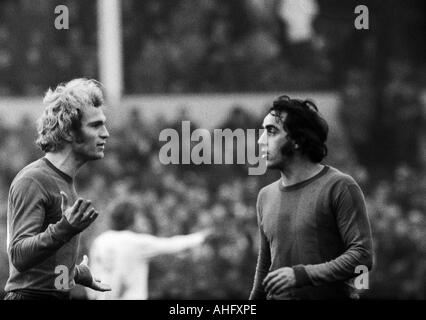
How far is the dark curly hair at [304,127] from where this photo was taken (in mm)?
4375

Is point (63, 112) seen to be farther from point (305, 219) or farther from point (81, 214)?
point (305, 219)

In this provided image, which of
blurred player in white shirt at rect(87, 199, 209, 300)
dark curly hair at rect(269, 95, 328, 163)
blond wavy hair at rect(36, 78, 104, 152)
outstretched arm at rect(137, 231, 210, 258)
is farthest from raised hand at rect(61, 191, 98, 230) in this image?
outstretched arm at rect(137, 231, 210, 258)

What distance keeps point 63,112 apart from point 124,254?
281 cm

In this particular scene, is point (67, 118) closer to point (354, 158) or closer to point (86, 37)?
Answer: point (354, 158)

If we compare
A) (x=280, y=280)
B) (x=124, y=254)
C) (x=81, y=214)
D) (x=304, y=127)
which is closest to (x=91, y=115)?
A: (x=81, y=214)

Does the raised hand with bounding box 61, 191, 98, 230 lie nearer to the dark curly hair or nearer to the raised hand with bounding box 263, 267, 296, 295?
the raised hand with bounding box 263, 267, 296, 295

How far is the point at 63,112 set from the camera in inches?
168

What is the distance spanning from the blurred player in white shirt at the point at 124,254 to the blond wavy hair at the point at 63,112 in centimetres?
264

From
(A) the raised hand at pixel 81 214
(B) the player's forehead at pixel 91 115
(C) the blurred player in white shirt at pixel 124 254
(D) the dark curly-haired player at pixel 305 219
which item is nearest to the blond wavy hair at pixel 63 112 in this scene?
(B) the player's forehead at pixel 91 115

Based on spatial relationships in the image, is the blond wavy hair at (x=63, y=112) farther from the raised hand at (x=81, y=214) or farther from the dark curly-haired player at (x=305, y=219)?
the dark curly-haired player at (x=305, y=219)

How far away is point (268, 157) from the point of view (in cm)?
441

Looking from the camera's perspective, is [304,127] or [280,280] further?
[304,127]

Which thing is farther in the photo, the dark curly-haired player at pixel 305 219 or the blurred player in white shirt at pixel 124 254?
the blurred player in white shirt at pixel 124 254
